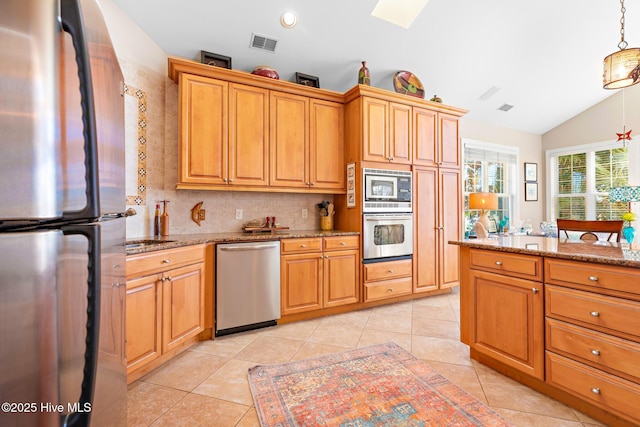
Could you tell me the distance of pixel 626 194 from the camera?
4215mm

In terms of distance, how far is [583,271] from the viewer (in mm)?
1564

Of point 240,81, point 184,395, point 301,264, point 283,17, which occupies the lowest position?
point 184,395

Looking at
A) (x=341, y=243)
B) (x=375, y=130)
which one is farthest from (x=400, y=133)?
(x=341, y=243)

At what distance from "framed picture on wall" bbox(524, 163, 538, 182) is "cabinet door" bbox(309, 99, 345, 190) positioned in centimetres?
442

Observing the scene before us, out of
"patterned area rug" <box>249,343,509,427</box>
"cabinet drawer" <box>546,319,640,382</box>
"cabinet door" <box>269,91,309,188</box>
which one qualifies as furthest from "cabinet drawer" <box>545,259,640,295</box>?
"cabinet door" <box>269,91,309,188</box>

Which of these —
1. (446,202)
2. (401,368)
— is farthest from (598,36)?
(401,368)

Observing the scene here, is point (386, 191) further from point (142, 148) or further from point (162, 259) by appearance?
point (142, 148)

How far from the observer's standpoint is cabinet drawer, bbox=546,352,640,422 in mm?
1383

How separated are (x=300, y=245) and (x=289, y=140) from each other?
118 centimetres

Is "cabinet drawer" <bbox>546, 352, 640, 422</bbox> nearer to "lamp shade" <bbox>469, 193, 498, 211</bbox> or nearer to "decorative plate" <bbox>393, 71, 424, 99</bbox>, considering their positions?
"lamp shade" <bbox>469, 193, 498, 211</bbox>

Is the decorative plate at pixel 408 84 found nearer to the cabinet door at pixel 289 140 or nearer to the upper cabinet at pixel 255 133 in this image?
the upper cabinet at pixel 255 133

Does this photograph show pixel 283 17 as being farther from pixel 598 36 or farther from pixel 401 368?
pixel 598 36

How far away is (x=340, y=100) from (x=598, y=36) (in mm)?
3500

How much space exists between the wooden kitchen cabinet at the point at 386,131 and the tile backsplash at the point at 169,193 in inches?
48.0
